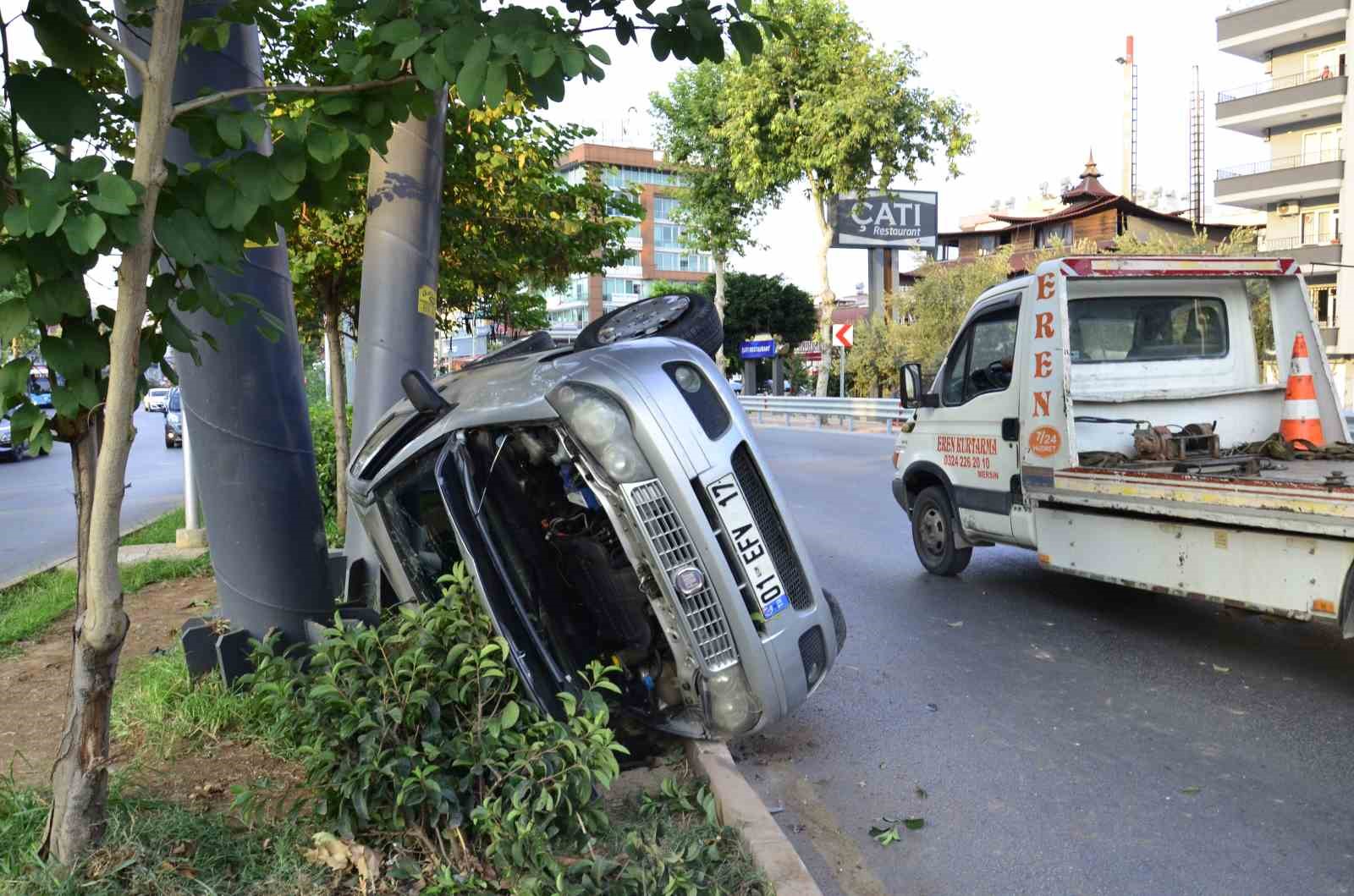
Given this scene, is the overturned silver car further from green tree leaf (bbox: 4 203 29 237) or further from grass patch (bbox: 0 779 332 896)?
green tree leaf (bbox: 4 203 29 237)

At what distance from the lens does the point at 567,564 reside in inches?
181

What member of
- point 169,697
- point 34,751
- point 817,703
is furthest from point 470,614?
point 817,703

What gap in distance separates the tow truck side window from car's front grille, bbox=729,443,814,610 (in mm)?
3918

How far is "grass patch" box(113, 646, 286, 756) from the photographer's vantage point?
4281mm

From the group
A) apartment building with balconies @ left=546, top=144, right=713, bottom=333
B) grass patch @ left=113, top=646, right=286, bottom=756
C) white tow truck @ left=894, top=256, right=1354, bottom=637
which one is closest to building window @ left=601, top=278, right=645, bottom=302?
apartment building with balconies @ left=546, top=144, right=713, bottom=333

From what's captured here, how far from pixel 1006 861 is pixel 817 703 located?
194 centimetres

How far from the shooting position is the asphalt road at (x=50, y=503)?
37.2ft

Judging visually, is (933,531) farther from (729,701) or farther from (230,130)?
(230,130)

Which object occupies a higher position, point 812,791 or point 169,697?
point 169,697

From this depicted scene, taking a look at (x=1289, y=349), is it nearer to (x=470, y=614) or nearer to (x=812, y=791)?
(x=812, y=791)

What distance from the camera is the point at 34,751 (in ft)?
14.3

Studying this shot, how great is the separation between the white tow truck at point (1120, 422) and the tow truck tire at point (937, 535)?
2 cm

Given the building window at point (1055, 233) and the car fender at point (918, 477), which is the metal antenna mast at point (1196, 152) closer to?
the building window at point (1055, 233)

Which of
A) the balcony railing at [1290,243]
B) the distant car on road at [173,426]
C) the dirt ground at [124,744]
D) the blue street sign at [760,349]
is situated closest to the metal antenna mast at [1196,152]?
the balcony railing at [1290,243]
